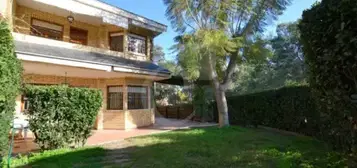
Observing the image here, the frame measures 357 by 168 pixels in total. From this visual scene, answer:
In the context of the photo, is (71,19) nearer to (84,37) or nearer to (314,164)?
(84,37)

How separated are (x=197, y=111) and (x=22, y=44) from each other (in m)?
14.8

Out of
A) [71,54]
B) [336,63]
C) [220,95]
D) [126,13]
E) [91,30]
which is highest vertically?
[126,13]

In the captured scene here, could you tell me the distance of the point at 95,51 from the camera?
1677cm

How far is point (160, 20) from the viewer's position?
21.0 meters

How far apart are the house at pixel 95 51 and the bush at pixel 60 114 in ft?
10.7

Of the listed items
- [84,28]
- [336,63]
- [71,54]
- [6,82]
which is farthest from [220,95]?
[336,63]

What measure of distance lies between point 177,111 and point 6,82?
2151cm

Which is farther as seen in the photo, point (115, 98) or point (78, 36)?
point (115, 98)

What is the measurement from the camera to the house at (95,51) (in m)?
13.6

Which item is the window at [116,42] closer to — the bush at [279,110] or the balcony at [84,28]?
the balcony at [84,28]

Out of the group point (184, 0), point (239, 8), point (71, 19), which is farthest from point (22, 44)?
point (239, 8)

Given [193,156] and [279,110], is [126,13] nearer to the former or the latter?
[279,110]

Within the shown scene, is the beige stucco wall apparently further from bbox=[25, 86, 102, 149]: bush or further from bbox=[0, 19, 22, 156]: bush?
bbox=[0, 19, 22, 156]: bush

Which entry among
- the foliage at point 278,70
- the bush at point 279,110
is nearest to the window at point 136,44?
the bush at point 279,110
